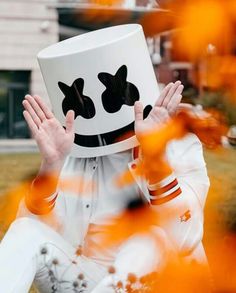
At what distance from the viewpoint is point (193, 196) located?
1.65m

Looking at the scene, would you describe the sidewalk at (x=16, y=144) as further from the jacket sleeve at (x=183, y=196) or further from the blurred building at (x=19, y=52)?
the jacket sleeve at (x=183, y=196)

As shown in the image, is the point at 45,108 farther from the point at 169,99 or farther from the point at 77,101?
the point at 169,99

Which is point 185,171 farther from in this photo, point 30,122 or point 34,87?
point 34,87

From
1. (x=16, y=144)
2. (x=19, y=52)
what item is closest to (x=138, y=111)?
(x=16, y=144)

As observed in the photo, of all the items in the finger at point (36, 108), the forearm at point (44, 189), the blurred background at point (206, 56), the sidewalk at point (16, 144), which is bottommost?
the sidewalk at point (16, 144)

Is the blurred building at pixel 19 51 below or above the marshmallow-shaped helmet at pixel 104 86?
below

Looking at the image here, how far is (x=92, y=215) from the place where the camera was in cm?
183

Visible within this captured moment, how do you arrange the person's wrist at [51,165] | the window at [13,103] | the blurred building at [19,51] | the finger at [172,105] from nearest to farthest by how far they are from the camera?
the finger at [172,105] < the person's wrist at [51,165] < the blurred building at [19,51] < the window at [13,103]

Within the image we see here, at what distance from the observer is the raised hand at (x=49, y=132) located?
1.67 metres

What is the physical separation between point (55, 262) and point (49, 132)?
12.0 inches

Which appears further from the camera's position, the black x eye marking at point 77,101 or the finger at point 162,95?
the black x eye marking at point 77,101

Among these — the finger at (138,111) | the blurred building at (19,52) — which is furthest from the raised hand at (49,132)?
the blurred building at (19,52)

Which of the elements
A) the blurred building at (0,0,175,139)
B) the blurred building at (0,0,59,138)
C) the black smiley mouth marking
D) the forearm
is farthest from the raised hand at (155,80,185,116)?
the blurred building at (0,0,59,138)

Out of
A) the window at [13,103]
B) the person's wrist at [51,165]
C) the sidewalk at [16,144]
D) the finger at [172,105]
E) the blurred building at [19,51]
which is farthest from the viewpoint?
the window at [13,103]
